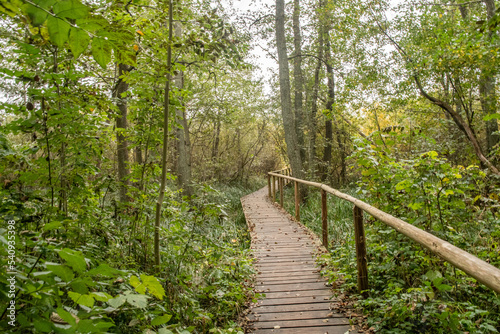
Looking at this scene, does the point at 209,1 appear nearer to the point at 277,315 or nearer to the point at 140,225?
the point at 140,225

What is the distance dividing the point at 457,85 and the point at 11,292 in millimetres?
9439

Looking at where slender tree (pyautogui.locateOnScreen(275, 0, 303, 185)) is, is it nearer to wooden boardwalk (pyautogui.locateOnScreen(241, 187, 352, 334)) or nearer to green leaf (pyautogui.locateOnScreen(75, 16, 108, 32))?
wooden boardwalk (pyautogui.locateOnScreen(241, 187, 352, 334))

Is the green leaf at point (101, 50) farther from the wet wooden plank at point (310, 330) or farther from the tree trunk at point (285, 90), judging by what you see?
the tree trunk at point (285, 90)

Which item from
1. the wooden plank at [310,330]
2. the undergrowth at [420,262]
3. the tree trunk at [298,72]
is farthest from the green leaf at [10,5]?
the tree trunk at [298,72]

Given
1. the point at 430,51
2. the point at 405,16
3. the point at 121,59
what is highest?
the point at 405,16

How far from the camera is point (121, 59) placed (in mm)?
1028

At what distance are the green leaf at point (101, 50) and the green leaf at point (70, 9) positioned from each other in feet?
0.34

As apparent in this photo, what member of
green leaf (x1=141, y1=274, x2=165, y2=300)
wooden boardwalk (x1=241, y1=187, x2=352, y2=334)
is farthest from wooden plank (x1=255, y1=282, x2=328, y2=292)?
green leaf (x1=141, y1=274, x2=165, y2=300)

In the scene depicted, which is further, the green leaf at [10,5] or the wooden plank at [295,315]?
the wooden plank at [295,315]

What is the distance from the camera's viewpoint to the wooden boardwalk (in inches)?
114

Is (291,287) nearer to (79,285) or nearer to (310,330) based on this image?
(310,330)

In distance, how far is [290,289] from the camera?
3.72 metres

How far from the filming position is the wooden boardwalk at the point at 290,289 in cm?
290

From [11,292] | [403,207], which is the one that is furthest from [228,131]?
[11,292]
